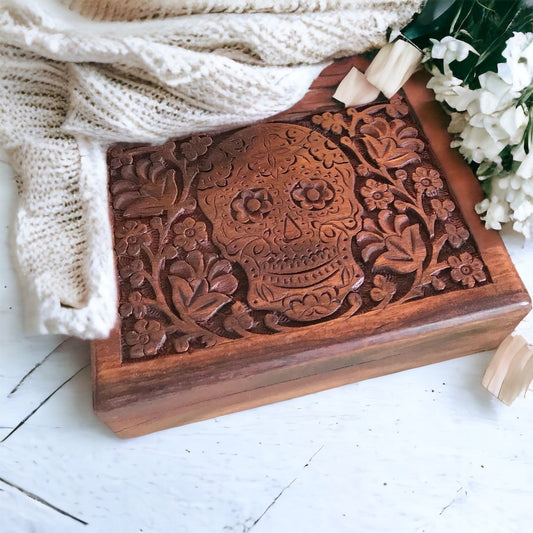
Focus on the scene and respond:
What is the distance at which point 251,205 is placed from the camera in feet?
2.07

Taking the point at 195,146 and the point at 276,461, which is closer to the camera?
the point at 276,461

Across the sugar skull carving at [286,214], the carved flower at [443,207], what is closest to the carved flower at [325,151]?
the sugar skull carving at [286,214]

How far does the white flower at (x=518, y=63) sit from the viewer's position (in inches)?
22.7

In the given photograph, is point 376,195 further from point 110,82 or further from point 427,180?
point 110,82

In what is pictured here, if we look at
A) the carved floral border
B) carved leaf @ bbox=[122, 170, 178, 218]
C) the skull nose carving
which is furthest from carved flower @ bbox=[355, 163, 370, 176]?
carved leaf @ bbox=[122, 170, 178, 218]

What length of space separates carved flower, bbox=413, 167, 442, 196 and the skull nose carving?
0.48 ft

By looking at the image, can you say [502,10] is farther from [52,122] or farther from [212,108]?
[52,122]

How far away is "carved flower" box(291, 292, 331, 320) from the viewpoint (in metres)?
0.57

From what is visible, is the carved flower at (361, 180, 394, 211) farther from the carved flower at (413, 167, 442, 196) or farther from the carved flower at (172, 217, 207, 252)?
the carved flower at (172, 217, 207, 252)

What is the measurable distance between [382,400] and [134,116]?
1.35 feet

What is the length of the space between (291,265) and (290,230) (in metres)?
0.04

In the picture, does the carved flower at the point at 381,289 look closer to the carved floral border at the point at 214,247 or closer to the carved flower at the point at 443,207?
the carved floral border at the point at 214,247

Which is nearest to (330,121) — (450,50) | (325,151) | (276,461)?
(325,151)

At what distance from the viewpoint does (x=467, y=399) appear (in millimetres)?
597
